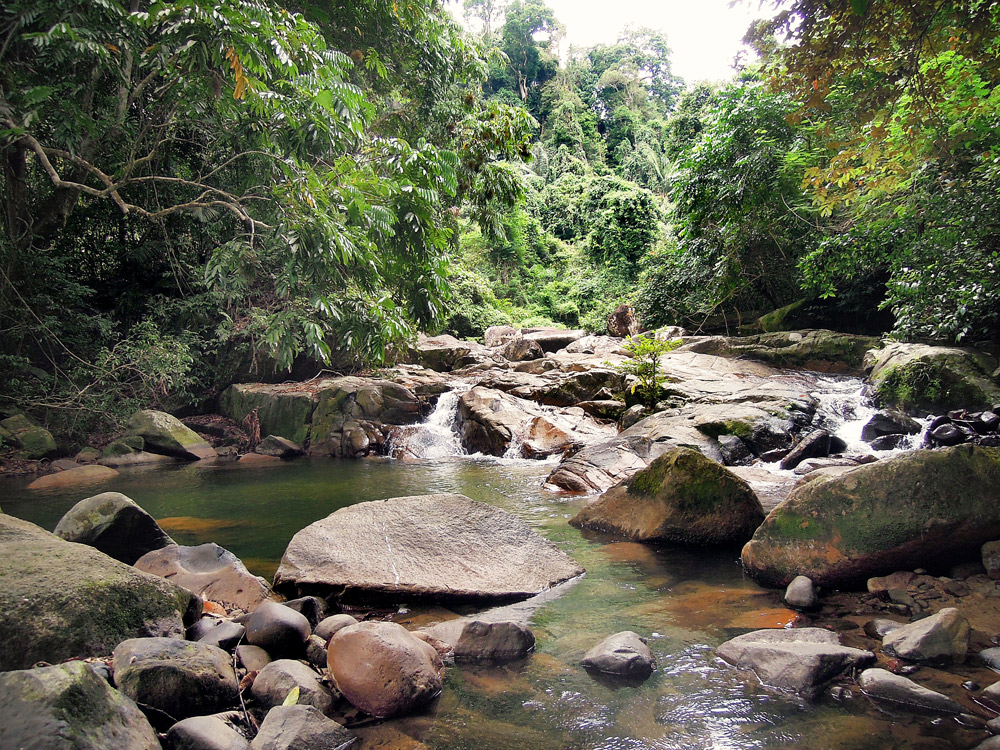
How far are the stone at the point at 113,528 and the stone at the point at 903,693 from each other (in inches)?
177

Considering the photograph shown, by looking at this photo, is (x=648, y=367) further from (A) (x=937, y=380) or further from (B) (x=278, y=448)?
(B) (x=278, y=448)

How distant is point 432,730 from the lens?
2389mm

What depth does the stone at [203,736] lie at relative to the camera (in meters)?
2.05

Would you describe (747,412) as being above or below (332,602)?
above

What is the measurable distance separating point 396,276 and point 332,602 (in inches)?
219

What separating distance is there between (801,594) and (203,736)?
3262 millimetres

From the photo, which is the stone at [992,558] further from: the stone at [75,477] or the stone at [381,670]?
the stone at [75,477]

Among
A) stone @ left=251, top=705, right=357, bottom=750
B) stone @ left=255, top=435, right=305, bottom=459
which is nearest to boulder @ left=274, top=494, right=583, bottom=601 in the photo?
stone @ left=251, top=705, right=357, bottom=750

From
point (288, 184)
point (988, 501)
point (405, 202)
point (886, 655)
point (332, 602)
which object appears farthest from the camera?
point (405, 202)

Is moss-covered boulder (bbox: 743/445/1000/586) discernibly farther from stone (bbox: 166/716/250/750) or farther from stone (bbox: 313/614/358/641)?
stone (bbox: 166/716/250/750)

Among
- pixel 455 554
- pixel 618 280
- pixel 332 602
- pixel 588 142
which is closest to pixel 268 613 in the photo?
pixel 332 602

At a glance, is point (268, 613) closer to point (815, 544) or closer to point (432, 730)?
point (432, 730)

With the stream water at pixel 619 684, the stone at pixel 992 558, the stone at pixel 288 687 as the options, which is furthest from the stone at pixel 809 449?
the stone at pixel 288 687

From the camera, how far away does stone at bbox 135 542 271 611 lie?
145 inches
